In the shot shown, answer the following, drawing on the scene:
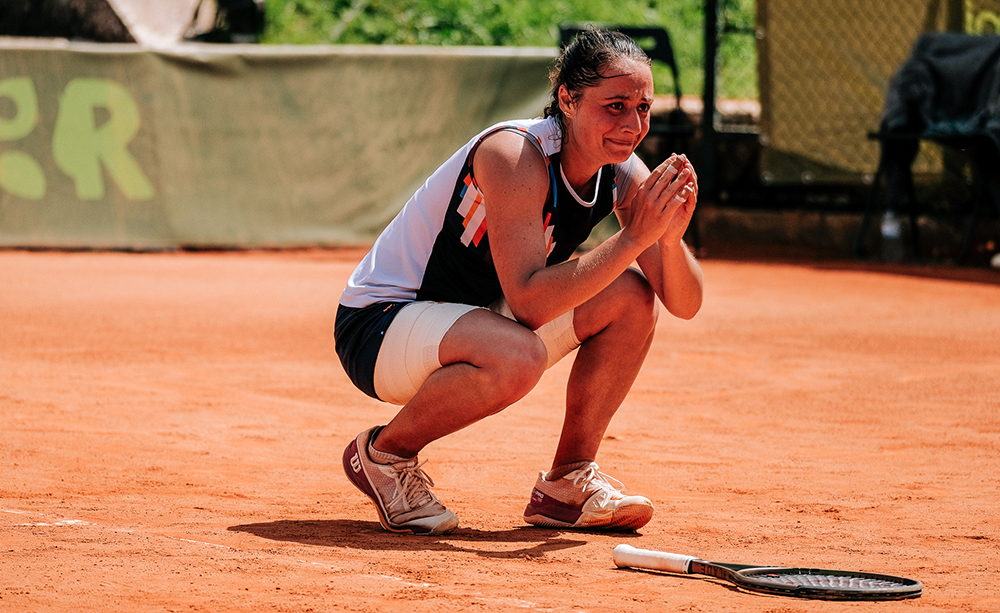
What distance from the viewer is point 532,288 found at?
2961 millimetres

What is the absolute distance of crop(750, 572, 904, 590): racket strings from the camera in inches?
99.7

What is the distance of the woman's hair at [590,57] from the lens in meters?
3.07

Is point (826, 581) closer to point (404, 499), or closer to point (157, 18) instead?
point (404, 499)

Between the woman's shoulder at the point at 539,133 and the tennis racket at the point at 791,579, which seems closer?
the tennis racket at the point at 791,579

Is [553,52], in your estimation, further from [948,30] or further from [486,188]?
[486,188]

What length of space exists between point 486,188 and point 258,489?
1229mm

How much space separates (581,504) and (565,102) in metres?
1.08

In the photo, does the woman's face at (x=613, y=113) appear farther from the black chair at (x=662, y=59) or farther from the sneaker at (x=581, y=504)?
the black chair at (x=662, y=59)

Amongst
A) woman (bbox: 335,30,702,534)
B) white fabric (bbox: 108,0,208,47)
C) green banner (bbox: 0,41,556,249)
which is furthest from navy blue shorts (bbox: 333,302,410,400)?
white fabric (bbox: 108,0,208,47)

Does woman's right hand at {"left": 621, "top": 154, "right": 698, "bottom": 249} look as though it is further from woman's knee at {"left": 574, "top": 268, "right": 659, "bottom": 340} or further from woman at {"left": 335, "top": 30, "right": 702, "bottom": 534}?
woman's knee at {"left": 574, "top": 268, "right": 659, "bottom": 340}

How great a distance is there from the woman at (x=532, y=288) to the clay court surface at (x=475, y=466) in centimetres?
18

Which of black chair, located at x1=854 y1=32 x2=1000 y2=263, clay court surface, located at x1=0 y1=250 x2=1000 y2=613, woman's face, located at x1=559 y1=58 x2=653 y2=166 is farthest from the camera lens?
black chair, located at x1=854 y1=32 x2=1000 y2=263

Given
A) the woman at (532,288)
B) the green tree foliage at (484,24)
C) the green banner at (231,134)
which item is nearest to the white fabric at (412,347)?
the woman at (532,288)

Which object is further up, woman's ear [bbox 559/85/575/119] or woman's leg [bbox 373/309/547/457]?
woman's ear [bbox 559/85/575/119]
